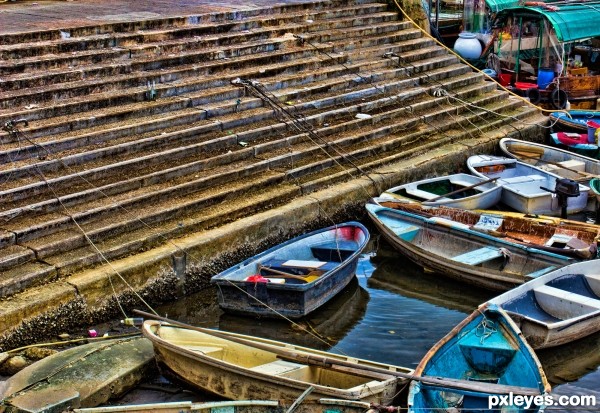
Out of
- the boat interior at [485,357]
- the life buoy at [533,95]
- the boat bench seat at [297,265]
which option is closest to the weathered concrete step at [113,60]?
the boat bench seat at [297,265]

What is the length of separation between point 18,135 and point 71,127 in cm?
74

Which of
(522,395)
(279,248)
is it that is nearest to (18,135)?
(279,248)

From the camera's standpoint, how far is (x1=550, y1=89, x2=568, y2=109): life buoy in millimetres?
17875

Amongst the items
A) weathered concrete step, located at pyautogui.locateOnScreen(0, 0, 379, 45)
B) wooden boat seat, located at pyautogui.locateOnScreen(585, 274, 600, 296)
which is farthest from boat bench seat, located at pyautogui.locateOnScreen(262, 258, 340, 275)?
weathered concrete step, located at pyautogui.locateOnScreen(0, 0, 379, 45)

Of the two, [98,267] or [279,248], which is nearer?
[98,267]

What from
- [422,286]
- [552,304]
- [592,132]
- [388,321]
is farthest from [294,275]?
[592,132]

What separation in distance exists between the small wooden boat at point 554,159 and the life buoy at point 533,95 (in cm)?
248

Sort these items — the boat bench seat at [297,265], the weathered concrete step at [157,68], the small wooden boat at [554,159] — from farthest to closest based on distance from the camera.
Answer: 1. the small wooden boat at [554,159]
2. the weathered concrete step at [157,68]
3. the boat bench seat at [297,265]

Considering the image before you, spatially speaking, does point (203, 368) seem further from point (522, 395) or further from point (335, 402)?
point (522, 395)

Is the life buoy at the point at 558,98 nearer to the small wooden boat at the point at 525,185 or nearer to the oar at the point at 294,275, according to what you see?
the small wooden boat at the point at 525,185

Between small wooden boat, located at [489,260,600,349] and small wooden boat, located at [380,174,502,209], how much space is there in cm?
270

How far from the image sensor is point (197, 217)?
11.2 metres

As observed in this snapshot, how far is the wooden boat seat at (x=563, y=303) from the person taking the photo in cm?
1006

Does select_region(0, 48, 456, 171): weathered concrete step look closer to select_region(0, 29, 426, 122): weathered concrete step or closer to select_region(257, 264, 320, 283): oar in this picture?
select_region(0, 29, 426, 122): weathered concrete step
